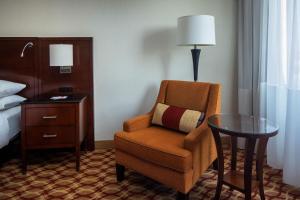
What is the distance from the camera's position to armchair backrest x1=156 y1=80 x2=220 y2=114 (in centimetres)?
248

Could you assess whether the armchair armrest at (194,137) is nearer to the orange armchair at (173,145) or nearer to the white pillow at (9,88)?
the orange armchair at (173,145)

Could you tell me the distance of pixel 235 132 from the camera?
6.00ft

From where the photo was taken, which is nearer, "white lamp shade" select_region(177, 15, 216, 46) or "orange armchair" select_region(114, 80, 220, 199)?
"orange armchair" select_region(114, 80, 220, 199)

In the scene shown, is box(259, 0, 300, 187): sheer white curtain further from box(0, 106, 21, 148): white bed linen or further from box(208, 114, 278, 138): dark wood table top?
box(0, 106, 21, 148): white bed linen

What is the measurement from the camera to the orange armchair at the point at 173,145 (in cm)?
198

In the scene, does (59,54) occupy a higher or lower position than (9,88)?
higher

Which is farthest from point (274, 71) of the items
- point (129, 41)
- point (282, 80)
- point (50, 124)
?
point (50, 124)

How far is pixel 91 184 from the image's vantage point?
2.44 metres

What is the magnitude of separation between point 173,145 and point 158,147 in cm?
13

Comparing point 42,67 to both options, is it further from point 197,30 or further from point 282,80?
point 282,80

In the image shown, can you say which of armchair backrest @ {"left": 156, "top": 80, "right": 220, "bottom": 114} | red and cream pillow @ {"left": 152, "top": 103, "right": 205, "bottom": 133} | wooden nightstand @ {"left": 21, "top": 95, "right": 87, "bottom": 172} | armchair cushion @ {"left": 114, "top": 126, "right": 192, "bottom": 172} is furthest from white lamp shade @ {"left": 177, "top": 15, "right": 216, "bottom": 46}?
wooden nightstand @ {"left": 21, "top": 95, "right": 87, "bottom": 172}

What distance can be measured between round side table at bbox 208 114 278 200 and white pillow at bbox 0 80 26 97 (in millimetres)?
2038

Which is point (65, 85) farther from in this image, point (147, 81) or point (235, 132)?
point (235, 132)

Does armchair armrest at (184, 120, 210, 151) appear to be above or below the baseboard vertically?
above
